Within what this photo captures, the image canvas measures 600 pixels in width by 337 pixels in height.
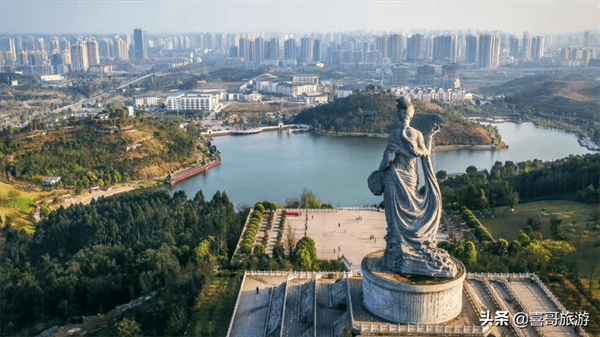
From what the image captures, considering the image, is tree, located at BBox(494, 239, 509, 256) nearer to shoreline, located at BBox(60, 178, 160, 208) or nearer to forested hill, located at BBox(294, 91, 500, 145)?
shoreline, located at BBox(60, 178, 160, 208)

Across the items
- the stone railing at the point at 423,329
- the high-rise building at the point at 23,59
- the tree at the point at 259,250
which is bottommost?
the tree at the point at 259,250

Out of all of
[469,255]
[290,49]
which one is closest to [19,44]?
[290,49]

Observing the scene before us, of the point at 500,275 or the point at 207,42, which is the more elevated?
the point at 207,42

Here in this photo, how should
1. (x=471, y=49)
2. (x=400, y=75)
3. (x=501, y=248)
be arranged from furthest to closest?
(x=471, y=49) < (x=400, y=75) < (x=501, y=248)

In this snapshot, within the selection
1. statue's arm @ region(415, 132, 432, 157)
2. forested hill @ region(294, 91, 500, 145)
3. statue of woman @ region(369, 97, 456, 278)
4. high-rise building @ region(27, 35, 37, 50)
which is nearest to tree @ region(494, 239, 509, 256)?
statue of woman @ region(369, 97, 456, 278)

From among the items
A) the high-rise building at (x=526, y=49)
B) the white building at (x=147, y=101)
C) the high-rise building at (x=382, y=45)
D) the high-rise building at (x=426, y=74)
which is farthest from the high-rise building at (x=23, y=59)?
the high-rise building at (x=526, y=49)

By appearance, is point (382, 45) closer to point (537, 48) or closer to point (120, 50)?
point (537, 48)

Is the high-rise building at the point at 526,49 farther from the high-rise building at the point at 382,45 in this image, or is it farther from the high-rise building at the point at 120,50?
the high-rise building at the point at 120,50
